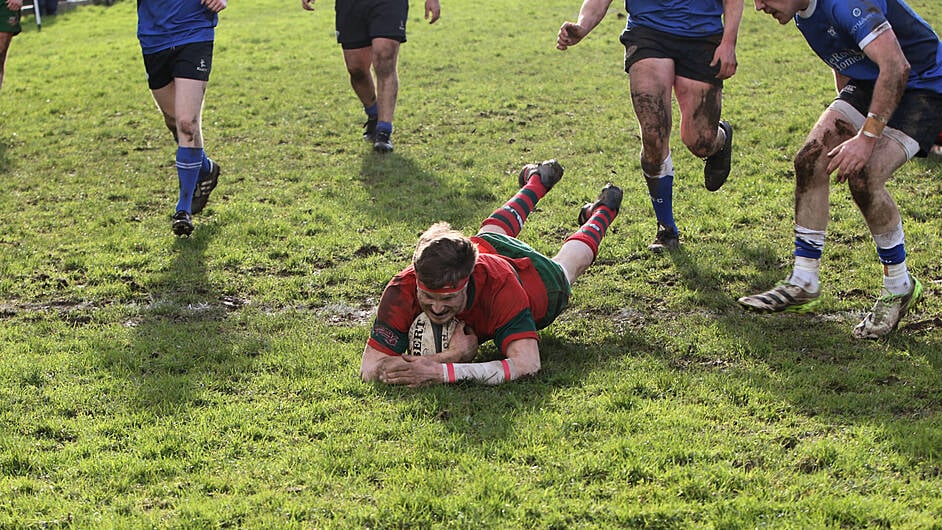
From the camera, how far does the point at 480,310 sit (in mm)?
5281

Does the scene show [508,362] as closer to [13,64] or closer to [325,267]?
[325,267]

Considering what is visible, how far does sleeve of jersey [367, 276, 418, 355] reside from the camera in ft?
17.1

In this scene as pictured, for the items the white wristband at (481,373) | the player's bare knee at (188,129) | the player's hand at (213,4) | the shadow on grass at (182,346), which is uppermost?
the player's hand at (213,4)

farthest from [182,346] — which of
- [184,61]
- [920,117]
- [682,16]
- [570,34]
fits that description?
[920,117]

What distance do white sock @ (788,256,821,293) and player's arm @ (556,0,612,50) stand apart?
6.90 ft

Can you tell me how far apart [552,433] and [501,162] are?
572cm

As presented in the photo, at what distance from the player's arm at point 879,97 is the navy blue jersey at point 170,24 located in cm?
493

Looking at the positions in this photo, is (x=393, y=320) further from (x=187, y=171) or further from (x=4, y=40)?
(x=4, y=40)

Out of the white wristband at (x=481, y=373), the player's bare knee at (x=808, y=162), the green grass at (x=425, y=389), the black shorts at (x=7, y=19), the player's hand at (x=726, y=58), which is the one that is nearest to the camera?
the green grass at (x=425, y=389)

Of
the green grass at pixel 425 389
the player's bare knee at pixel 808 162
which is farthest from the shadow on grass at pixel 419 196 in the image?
the player's bare knee at pixel 808 162

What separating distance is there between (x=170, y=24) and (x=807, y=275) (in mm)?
5003

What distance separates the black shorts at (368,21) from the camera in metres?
10.2

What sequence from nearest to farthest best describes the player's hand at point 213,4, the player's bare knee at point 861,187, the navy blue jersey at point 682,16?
the player's bare knee at point 861,187, the navy blue jersey at point 682,16, the player's hand at point 213,4

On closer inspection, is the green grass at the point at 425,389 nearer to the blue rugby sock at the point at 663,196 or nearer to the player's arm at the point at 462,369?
the player's arm at the point at 462,369
